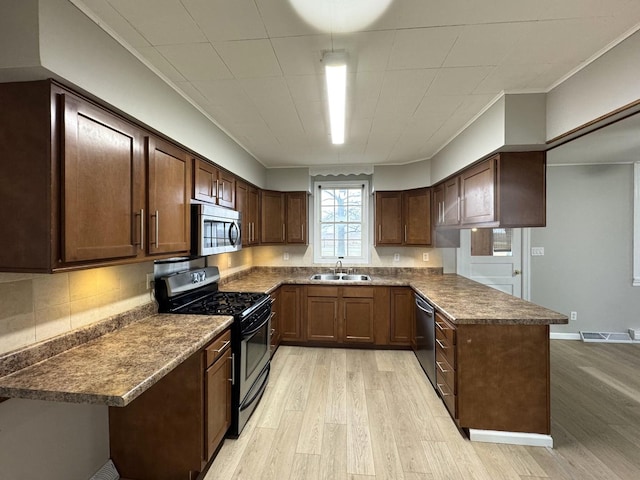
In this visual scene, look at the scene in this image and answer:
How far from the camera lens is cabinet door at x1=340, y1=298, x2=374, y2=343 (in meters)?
3.76

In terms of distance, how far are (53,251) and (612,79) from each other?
9.85 feet

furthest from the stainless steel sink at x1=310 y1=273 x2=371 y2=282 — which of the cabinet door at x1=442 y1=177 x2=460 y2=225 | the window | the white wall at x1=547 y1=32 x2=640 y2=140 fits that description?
the white wall at x1=547 y1=32 x2=640 y2=140

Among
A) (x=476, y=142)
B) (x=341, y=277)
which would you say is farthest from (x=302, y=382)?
(x=476, y=142)

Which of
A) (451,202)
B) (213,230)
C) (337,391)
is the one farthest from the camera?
(451,202)

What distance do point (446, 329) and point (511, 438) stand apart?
0.84 m

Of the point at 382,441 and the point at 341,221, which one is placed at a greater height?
the point at 341,221

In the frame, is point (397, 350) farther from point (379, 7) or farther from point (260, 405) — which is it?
point (379, 7)

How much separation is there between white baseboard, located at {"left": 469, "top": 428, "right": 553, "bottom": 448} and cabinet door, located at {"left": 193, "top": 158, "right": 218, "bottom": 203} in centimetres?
280

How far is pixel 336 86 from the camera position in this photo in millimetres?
1870

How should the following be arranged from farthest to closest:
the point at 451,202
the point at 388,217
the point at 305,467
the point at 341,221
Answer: the point at 341,221 < the point at 388,217 < the point at 451,202 < the point at 305,467

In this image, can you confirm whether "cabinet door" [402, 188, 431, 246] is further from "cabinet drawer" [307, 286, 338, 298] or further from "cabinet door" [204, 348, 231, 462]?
"cabinet door" [204, 348, 231, 462]

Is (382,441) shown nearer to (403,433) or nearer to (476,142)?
(403,433)

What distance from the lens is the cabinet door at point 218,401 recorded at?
175 cm

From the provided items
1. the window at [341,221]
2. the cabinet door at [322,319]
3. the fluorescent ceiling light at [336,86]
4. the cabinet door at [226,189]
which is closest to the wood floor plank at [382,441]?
the cabinet door at [322,319]
